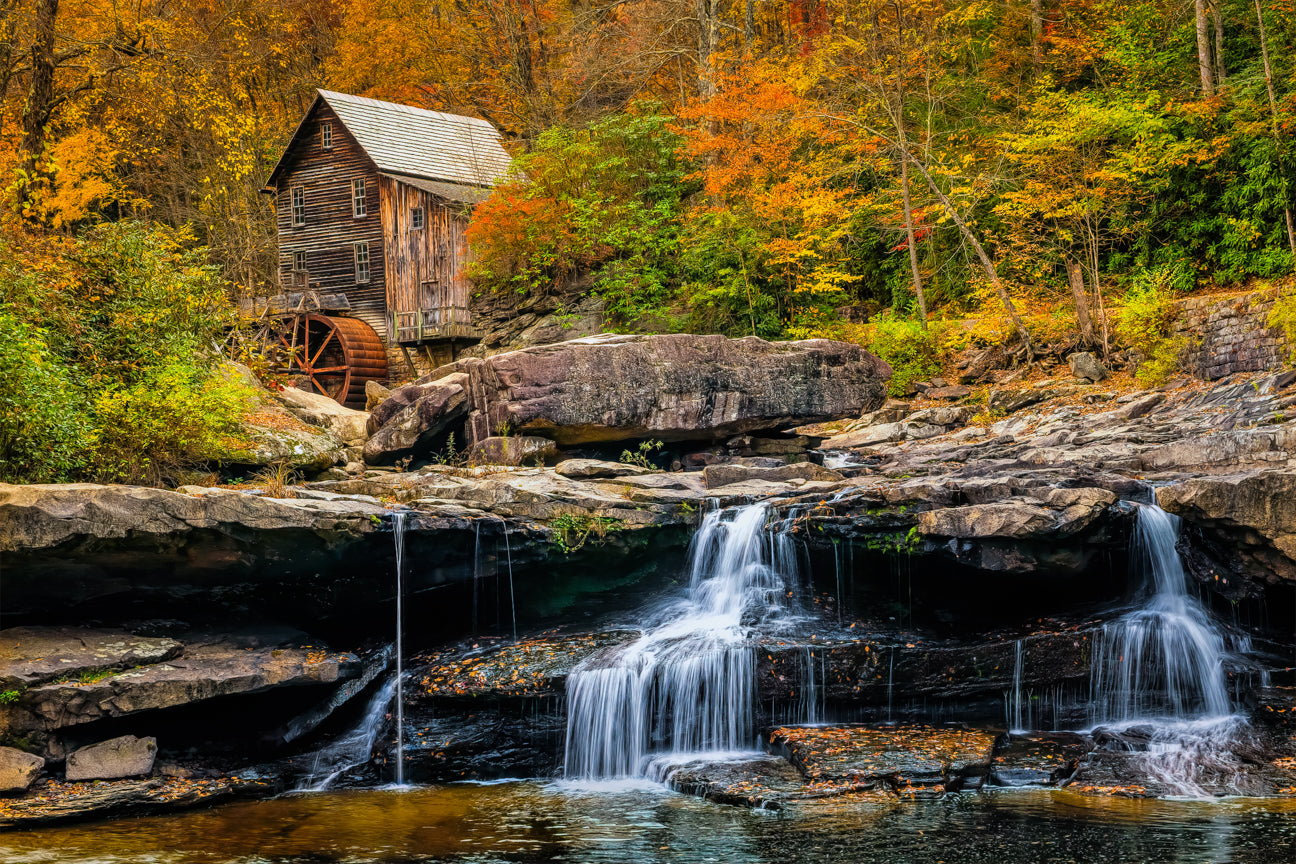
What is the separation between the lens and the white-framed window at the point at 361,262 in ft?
98.0

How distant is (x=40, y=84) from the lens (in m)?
17.8

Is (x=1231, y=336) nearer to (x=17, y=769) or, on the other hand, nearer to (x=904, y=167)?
(x=904, y=167)

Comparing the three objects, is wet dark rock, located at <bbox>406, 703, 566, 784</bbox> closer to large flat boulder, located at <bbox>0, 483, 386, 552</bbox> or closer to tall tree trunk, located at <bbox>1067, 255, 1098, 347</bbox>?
large flat boulder, located at <bbox>0, 483, 386, 552</bbox>

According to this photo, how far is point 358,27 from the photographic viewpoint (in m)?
35.1

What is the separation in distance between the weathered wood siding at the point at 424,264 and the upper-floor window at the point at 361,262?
1.00 meters

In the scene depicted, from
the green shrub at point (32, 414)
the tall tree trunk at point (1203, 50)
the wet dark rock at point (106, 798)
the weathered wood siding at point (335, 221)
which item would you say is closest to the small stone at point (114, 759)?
the wet dark rock at point (106, 798)

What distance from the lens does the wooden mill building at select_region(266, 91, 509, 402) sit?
28.2m

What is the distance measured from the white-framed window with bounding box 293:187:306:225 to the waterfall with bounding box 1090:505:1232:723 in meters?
27.6

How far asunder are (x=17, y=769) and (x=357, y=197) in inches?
958

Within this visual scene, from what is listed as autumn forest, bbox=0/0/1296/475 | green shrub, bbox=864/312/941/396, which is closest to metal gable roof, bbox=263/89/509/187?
autumn forest, bbox=0/0/1296/475

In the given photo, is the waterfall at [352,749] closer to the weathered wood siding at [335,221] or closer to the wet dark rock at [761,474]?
the wet dark rock at [761,474]

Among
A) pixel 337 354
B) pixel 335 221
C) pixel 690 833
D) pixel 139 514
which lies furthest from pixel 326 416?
pixel 335 221

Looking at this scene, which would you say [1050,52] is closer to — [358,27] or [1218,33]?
[1218,33]

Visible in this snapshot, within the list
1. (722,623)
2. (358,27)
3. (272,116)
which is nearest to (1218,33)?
(722,623)
